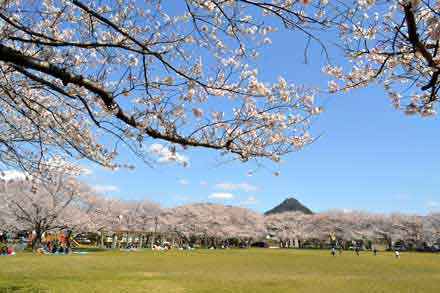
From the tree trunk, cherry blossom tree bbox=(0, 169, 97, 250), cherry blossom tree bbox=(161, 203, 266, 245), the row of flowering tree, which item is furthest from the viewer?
cherry blossom tree bbox=(161, 203, 266, 245)

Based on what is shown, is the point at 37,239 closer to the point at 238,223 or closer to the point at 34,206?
the point at 34,206

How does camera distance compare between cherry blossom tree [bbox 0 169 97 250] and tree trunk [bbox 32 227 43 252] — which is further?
cherry blossom tree [bbox 0 169 97 250]

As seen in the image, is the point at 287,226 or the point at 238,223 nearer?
the point at 238,223

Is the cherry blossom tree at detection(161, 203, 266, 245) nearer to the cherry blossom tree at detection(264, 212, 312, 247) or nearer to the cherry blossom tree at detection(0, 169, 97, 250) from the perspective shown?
the cherry blossom tree at detection(264, 212, 312, 247)

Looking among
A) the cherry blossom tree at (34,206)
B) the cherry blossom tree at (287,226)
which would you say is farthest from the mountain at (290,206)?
the cherry blossom tree at (34,206)

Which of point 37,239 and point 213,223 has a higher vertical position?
point 213,223

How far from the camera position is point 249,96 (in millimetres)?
5387

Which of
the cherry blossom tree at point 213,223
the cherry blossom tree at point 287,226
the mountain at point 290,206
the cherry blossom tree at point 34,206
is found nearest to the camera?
the cherry blossom tree at point 34,206

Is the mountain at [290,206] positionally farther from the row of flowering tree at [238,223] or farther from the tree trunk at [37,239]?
the tree trunk at [37,239]

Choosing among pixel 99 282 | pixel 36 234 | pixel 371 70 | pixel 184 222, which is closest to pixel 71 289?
pixel 99 282

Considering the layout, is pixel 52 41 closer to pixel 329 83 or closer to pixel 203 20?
pixel 203 20

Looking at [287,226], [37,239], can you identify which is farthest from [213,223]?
[37,239]

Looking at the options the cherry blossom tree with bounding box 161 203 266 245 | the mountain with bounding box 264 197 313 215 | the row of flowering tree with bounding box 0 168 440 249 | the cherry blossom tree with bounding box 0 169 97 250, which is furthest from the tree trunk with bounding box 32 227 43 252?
the mountain with bounding box 264 197 313 215

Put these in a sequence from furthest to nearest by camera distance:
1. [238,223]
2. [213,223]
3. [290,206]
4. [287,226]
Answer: [290,206]
[287,226]
[238,223]
[213,223]
